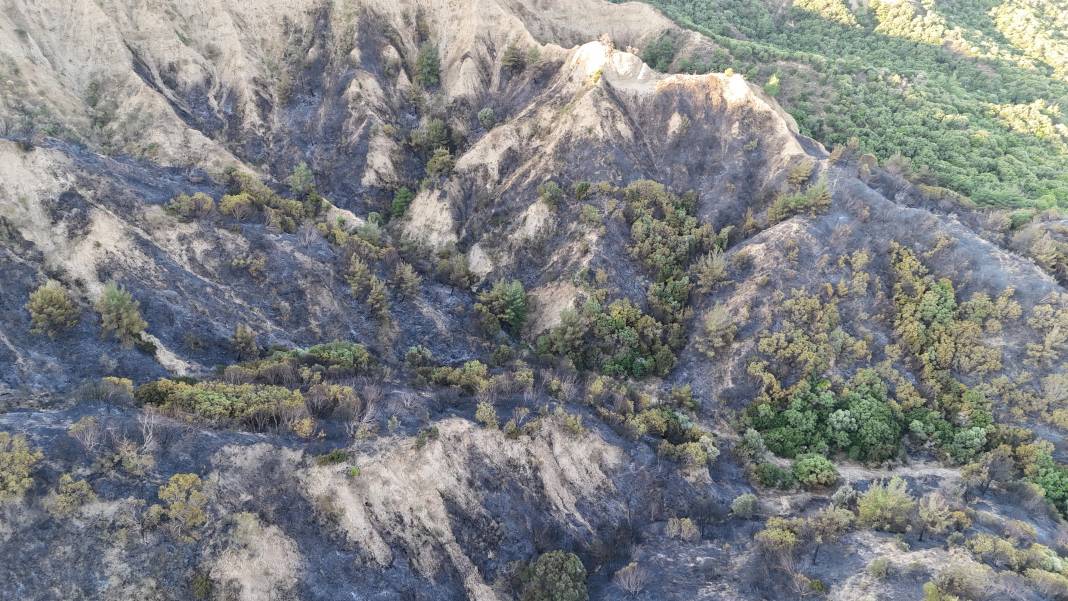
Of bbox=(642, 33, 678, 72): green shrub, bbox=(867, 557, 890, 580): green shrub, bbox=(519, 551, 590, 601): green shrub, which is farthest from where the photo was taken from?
bbox=(642, 33, 678, 72): green shrub

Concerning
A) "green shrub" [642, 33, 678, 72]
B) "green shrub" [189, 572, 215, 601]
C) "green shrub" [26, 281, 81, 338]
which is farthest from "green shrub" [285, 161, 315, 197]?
"green shrub" [642, 33, 678, 72]

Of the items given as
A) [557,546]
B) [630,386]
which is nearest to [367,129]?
[630,386]

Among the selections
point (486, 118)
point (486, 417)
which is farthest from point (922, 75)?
point (486, 417)

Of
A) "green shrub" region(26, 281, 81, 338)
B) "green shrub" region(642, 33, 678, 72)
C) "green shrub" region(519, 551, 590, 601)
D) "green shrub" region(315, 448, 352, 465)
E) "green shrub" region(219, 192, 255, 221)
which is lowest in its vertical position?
"green shrub" region(519, 551, 590, 601)

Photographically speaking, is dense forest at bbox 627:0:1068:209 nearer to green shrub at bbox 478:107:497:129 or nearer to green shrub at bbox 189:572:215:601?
green shrub at bbox 478:107:497:129

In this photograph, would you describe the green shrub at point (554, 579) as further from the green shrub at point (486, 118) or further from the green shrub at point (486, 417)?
the green shrub at point (486, 118)

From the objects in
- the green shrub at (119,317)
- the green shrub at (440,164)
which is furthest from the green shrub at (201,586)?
the green shrub at (440,164)
